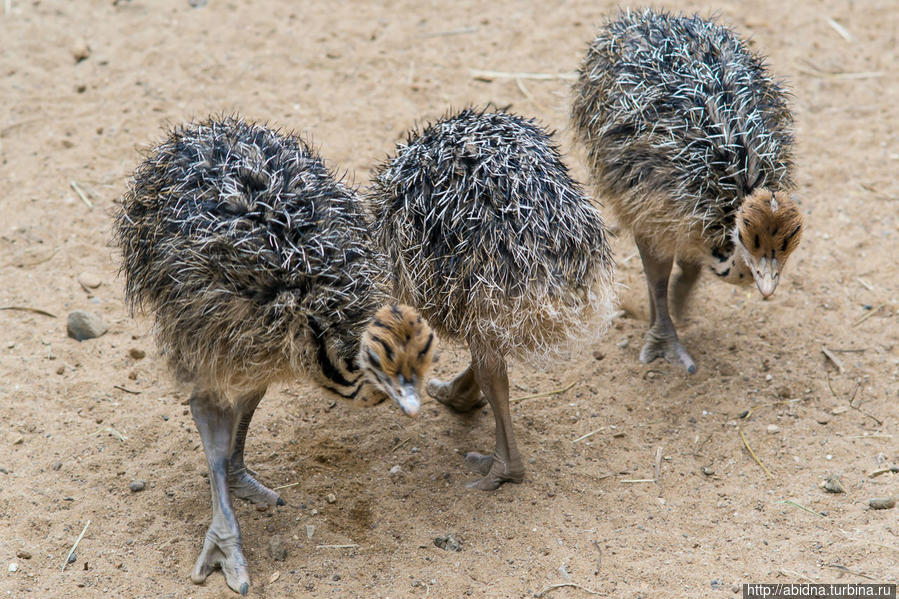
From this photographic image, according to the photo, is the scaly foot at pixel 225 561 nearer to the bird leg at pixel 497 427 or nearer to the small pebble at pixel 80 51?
the bird leg at pixel 497 427

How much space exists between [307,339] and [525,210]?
1284 mm

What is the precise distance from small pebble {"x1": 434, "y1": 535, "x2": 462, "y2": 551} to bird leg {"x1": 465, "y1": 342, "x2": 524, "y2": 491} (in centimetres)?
44

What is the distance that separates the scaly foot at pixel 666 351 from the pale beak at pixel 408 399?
8.87 feet

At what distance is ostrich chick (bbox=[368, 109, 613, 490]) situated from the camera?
Answer: 15.8 ft

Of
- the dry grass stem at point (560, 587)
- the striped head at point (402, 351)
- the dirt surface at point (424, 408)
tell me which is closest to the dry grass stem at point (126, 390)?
the dirt surface at point (424, 408)

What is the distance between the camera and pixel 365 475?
5516 mm

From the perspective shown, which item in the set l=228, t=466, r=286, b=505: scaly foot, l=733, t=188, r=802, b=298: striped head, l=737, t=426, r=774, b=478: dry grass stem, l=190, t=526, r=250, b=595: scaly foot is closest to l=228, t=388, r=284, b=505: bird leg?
l=228, t=466, r=286, b=505: scaly foot

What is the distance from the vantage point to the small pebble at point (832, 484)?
525cm

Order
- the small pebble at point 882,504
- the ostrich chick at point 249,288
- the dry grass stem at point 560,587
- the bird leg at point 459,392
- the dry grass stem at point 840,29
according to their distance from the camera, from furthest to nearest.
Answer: the dry grass stem at point 840,29 → the bird leg at point 459,392 → the small pebble at point 882,504 → the dry grass stem at point 560,587 → the ostrich chick at point 249,288

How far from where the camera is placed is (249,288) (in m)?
4.41

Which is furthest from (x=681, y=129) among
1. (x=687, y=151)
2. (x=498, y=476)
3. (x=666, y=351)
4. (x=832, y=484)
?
(x=498, y=476)

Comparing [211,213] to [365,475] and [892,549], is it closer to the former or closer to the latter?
[365,475]

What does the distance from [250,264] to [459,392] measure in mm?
1879

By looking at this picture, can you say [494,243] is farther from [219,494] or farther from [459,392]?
[219,494]
